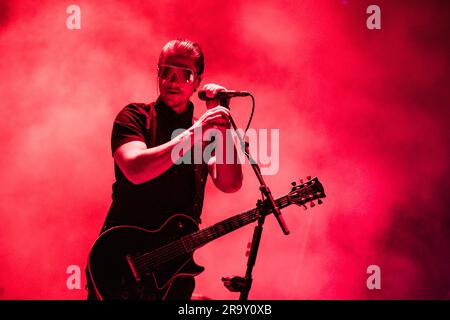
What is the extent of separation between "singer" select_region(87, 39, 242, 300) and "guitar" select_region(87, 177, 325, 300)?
37mm

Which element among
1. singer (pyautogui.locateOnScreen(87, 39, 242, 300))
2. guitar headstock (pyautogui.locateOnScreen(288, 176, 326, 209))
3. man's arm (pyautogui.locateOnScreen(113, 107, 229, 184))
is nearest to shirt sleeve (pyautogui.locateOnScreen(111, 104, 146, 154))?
singer (pyautogui.locateOnScreen(87, 39, 242, 300))

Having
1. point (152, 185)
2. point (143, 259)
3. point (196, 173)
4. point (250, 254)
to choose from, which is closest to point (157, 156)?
point (152, 185)

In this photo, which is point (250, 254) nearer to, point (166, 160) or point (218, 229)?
point (218, 229)

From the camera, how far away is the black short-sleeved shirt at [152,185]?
2.44 meters

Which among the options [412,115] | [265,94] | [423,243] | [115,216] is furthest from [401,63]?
[115,216]

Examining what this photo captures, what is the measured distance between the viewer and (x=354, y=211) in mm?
4023

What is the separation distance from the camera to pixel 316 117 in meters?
4.03

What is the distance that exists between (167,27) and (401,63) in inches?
76.4

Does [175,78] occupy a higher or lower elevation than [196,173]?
higher

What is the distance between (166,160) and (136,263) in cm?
53

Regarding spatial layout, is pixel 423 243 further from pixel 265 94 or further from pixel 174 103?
pixel 174 103

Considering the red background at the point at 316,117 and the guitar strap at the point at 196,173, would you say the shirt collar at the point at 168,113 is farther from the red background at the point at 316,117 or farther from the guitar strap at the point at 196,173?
the red background at the point at 316,117
